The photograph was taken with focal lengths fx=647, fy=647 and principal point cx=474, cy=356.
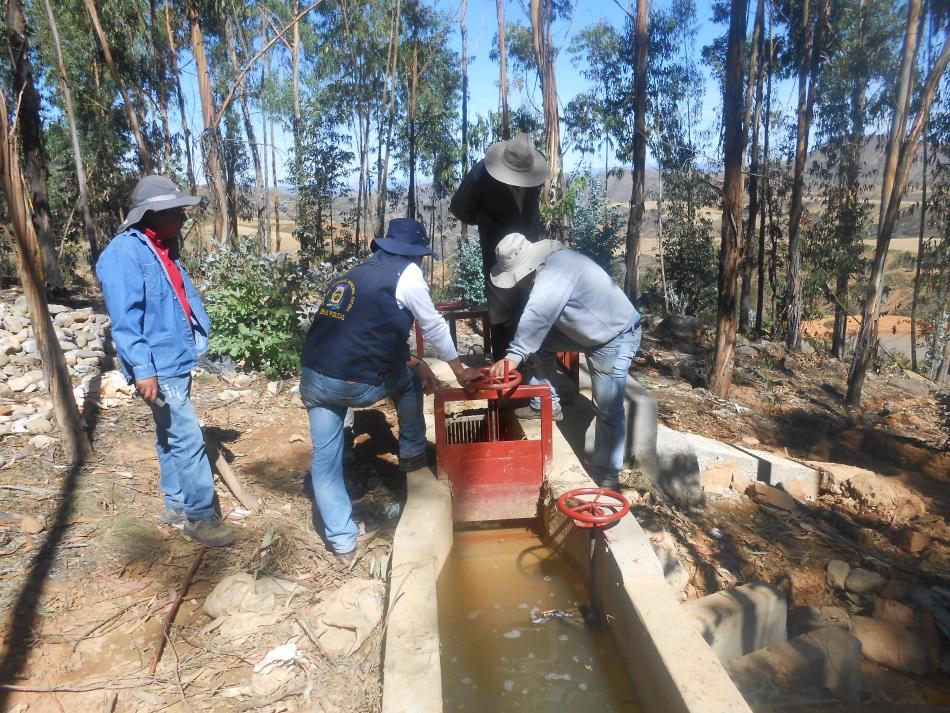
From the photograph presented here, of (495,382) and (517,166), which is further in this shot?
(517,166)

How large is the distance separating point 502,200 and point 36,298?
3084mm

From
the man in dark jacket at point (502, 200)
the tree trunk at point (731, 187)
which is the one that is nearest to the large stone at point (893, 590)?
the man in dark jacket at point (502, 200)

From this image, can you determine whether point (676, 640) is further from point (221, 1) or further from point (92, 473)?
point (221, 1)

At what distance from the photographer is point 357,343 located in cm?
306

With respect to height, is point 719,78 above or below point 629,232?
above

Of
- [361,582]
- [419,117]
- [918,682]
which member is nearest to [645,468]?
[918,682]

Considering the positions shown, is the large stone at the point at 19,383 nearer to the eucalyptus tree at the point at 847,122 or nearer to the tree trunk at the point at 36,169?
the tree trunk at the point at 36,169

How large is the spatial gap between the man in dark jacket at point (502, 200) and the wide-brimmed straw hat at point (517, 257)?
0.45 meters

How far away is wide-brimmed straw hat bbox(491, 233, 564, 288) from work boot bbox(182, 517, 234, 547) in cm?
203

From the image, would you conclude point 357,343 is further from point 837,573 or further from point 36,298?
point 837,573

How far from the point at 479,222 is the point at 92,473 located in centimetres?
317

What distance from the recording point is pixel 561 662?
9.46ft

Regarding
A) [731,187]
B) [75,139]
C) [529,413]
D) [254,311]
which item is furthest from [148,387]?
[75,139]

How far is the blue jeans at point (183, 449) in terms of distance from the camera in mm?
3152
